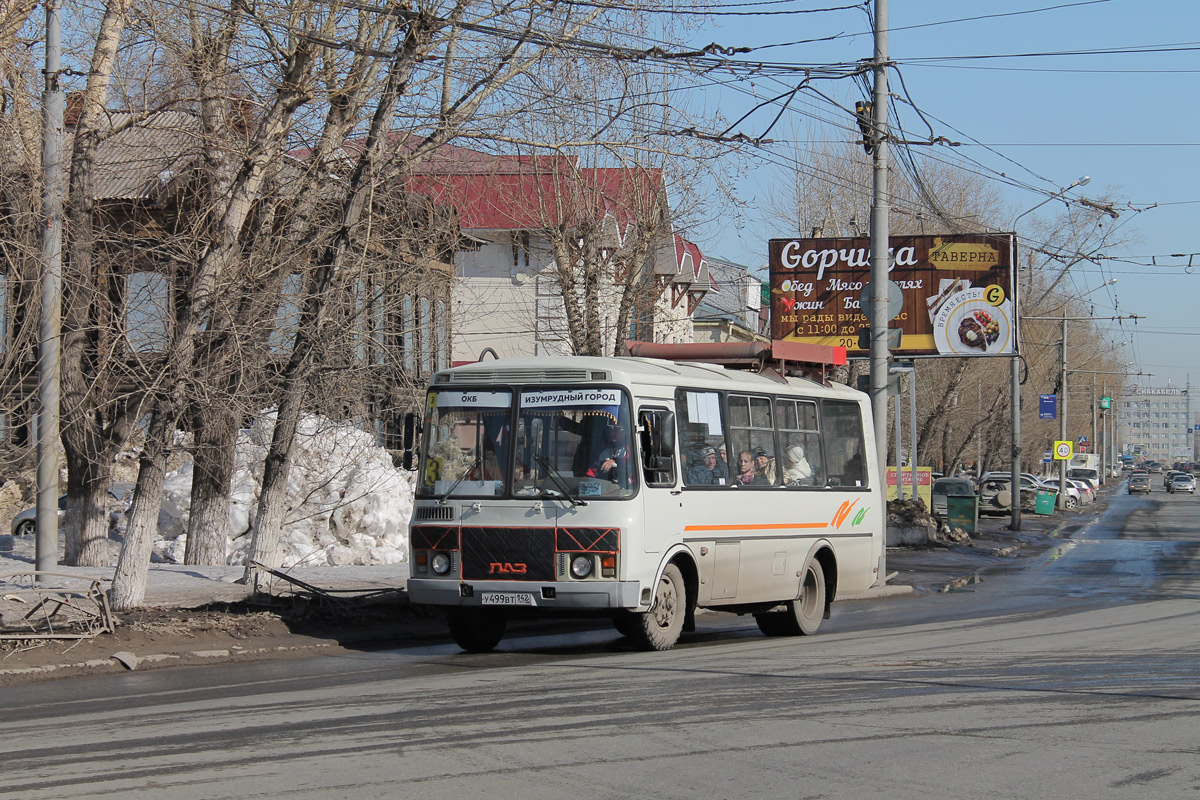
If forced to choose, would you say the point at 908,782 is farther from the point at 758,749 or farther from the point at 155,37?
the point at 155,37

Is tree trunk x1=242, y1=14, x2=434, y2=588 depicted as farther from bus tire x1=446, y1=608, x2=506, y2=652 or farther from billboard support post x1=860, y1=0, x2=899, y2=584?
billboard support post x1=860, y1=0, x2=899, y2=584

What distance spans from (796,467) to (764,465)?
2.54 feet

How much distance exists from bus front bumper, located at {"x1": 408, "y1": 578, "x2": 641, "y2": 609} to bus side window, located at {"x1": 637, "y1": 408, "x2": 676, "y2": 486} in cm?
102

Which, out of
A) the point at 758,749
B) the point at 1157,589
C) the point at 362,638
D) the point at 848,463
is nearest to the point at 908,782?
the point at 758,749

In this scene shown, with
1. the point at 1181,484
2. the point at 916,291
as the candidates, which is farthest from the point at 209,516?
the point at 1181,484

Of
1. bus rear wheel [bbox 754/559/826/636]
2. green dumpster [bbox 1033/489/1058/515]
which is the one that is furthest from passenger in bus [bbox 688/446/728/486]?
green dumpster [bbox 1033/489/1058/515]

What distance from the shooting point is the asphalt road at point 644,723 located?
635cm

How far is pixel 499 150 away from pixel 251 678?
802 centimetres

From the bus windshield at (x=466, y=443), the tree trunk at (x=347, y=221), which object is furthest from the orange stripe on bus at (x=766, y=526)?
the tree trunk at (x=347, y=221)

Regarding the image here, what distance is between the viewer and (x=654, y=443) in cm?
1144

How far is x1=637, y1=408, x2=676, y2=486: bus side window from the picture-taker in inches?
449

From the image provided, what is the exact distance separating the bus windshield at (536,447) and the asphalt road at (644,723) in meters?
1.57

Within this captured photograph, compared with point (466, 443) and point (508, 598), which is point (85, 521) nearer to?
point (466, 443)

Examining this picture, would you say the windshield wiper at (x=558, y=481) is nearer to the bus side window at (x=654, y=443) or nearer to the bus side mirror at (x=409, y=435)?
the bus side window at (x=654, y=443)
